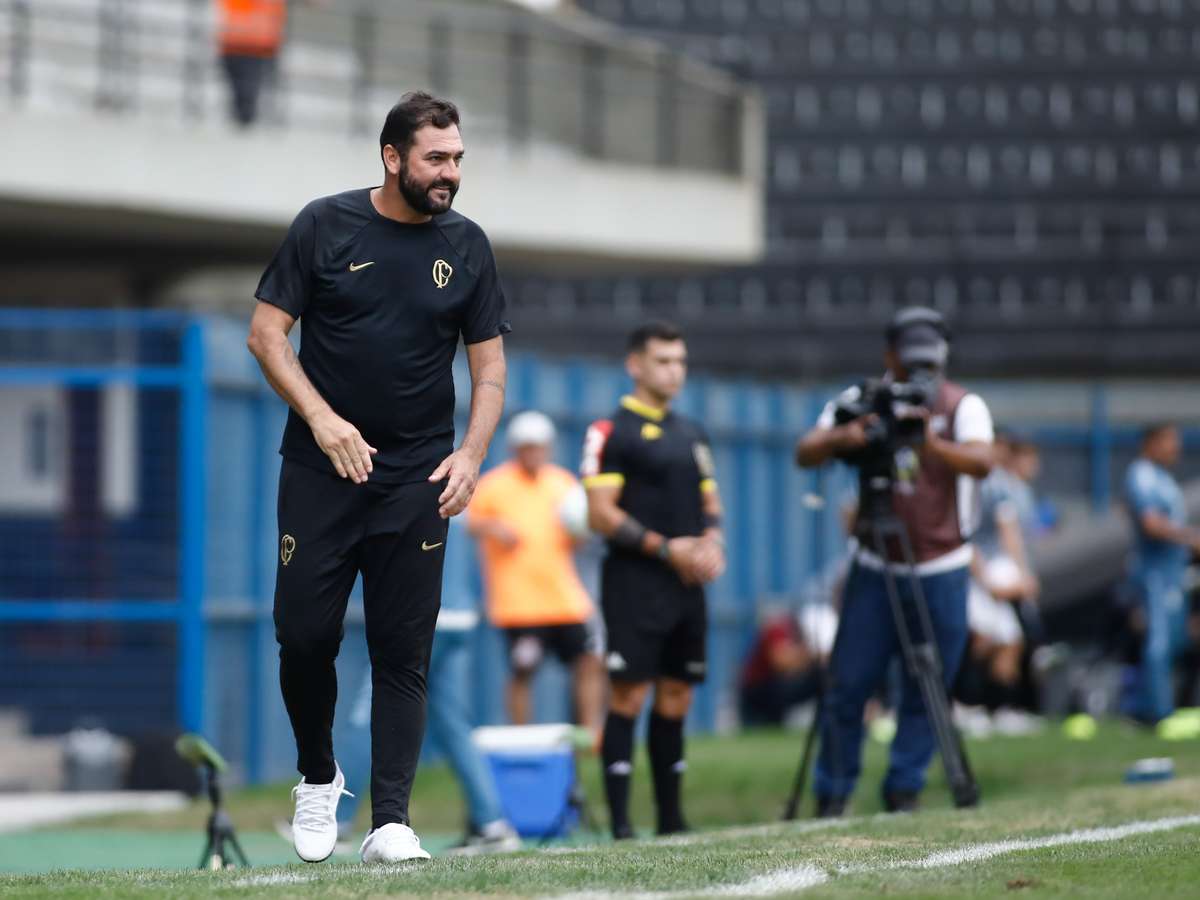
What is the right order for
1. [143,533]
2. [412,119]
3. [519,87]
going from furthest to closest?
[519,87]
[143,533]
[412,119]

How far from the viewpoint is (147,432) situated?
44.0 ft

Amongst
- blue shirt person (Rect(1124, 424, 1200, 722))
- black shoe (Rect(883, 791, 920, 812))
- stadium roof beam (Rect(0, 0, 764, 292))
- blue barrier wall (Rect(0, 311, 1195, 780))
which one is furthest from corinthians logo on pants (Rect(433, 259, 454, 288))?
stadium roof beam (Rect(0, 0, 764, 292))

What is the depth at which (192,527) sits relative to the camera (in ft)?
42.8

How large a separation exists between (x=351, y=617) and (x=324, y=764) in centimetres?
745

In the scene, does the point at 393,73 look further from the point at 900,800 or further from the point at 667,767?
the point at 900,800

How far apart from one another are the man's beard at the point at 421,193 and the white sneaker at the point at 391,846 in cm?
164

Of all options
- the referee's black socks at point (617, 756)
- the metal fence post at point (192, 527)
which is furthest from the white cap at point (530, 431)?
the referee's black socks at point (617, 756)

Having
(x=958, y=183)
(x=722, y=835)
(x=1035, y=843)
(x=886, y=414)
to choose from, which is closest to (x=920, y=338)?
(x=886, y=414)

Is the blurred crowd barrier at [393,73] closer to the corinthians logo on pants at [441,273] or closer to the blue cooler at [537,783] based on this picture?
the blue cooler at [537,783]

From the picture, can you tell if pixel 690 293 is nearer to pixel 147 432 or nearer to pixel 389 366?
pixel 147 432

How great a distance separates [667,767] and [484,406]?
3.32m

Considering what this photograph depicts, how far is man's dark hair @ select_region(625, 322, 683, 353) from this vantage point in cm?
959

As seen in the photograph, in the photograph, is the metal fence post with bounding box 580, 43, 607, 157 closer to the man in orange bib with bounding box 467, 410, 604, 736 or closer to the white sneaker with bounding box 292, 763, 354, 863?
the man in orange bib with bounding box 467, 410, 604, 736

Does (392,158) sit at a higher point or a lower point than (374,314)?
higher
